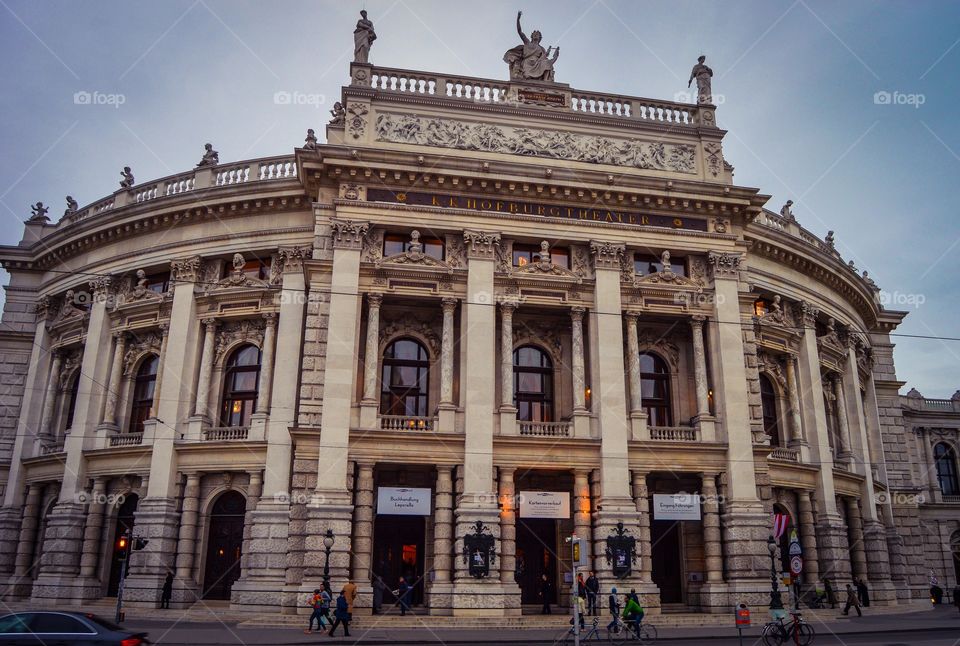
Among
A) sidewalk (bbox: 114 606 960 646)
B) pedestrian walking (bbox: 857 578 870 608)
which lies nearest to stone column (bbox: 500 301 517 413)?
sidewalk (bbox: 114 606 960 646)

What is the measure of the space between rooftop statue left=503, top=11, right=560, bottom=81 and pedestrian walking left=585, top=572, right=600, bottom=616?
21.5m

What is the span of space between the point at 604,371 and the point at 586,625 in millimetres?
9712

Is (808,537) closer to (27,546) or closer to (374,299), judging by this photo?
(374,299)

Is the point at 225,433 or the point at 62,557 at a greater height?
the point at 225,433

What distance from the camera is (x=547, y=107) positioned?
3316 centimetres

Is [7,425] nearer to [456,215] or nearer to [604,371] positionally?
[456,215]

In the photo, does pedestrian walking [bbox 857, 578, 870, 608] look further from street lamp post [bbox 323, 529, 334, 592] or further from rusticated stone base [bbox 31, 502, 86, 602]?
rusticated stone base [bbox 31, 502, 86, 602]

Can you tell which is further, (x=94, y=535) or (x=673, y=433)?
(x=94, y=535)

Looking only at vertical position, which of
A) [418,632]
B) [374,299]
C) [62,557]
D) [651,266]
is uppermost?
[651,266]

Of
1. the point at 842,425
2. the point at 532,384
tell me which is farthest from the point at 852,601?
the point at 532,384

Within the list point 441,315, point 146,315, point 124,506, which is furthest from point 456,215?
point 124,506

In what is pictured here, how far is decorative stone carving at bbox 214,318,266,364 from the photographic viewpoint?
33.8 metres

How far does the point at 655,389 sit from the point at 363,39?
782 inches

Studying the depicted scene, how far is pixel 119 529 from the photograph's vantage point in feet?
108
